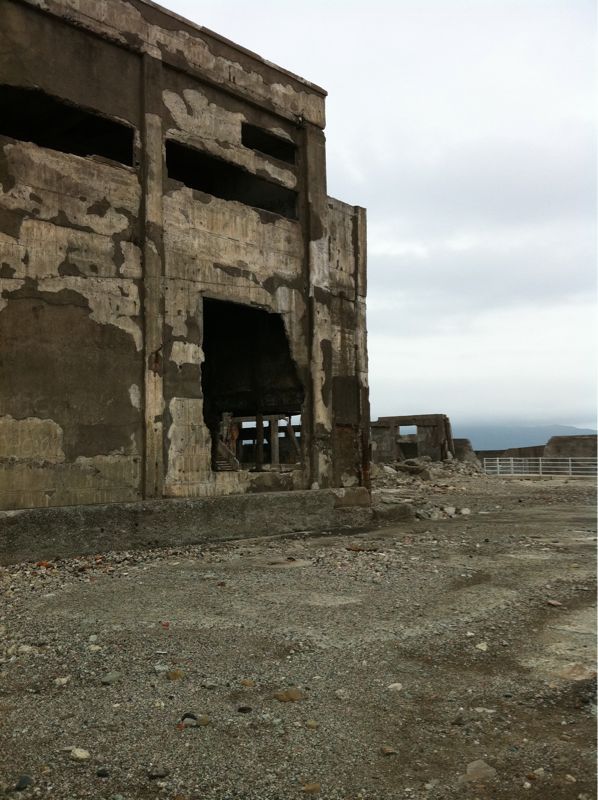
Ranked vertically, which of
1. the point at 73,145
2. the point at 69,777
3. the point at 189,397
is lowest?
the point at 69,777

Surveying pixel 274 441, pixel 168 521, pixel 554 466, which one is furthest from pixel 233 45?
pixel 554 466

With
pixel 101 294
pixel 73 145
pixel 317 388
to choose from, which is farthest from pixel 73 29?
pixel 317 388

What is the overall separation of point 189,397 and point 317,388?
217 centimetres

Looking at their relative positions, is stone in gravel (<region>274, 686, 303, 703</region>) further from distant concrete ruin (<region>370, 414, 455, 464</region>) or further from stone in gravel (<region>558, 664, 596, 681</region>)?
distant concrete ruin (<region>370, 414, 455, 464</region>)

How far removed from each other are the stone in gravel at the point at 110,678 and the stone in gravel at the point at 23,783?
0.78 metres

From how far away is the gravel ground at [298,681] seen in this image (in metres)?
2.24

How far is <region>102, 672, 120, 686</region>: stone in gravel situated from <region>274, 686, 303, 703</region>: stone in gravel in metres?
0.75

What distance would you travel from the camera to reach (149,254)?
23.6 ft

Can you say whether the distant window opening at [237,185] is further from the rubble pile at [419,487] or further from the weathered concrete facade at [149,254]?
the rubble pile at [419,487]

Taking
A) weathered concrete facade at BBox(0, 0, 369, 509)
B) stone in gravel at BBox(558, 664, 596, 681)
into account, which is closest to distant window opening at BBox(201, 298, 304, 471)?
weathered concrete facade at BBox(0, 0, 369, 509)

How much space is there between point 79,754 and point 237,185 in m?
A: 8.28

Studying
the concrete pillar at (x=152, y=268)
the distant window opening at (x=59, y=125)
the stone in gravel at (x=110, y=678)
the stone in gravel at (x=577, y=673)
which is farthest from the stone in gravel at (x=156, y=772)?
the distant window opening at (x=59, y=125)

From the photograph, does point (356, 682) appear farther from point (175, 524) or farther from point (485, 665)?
point (175, 524)

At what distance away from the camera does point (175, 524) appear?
7.04 m
